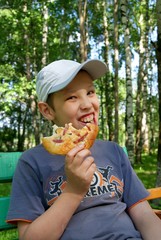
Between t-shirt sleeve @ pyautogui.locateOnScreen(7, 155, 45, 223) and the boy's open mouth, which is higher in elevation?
Result: the boy's open mouth

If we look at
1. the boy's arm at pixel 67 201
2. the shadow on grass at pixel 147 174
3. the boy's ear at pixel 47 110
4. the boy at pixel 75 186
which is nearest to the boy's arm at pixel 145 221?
the boy at pixel 75 186

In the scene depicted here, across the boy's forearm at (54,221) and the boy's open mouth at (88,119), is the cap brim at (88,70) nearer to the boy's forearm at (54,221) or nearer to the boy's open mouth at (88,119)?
the boy's open mouth at (88,119)

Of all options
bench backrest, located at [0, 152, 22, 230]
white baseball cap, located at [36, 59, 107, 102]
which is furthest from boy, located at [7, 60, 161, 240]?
bench backrest, located at [0, 152, 22, 230]

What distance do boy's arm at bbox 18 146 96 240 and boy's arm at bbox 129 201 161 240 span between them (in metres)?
0.52

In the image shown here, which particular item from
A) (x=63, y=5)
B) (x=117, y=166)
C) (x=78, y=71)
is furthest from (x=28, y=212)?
(x=63, y=5)

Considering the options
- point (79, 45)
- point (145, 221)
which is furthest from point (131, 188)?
point (79, 45)

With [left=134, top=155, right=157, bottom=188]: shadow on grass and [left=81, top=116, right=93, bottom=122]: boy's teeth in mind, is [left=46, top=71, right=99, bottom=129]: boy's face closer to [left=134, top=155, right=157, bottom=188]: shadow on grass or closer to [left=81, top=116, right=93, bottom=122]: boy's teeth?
[left=81, top=116, right=93, bottom=122]: boy's teeth

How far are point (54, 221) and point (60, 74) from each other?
0.83 m

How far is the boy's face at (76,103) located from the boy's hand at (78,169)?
26 centimetres

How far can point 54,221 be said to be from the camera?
178cm

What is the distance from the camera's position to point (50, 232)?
178 cm

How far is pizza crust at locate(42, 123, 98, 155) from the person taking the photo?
1865mm

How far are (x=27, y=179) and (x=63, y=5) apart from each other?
1925 centimetres

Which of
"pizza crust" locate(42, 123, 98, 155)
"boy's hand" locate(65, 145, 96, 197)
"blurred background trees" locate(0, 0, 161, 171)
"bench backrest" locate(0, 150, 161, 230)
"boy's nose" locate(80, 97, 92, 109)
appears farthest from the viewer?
"blurred background trees" locate(0, 0, 161, 171)
